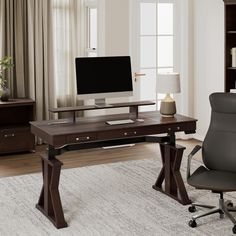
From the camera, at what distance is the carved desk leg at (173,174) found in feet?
16.9

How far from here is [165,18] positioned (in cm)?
768

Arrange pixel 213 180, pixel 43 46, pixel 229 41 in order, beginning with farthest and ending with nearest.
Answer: pixel 43 46 < pixel 229 41 < pixel 213 180

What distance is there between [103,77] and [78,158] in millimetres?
1829

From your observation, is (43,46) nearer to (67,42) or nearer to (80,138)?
(67,42)

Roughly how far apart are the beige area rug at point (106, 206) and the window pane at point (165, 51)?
1.92 meters

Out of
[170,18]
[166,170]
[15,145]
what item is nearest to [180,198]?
[166,170]

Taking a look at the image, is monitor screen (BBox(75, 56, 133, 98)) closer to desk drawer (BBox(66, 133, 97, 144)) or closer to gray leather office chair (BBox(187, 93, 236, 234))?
desk drawer (BBox(66, 133, 97, 144))

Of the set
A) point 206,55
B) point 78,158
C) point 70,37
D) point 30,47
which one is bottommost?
point 78,158

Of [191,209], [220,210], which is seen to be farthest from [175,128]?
[220,210]

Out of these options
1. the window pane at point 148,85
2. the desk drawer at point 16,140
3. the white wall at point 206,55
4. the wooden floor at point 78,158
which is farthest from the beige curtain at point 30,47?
the white wall at point 206,55

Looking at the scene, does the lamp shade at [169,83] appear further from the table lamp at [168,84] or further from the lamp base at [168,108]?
the lamp base at [168,108]

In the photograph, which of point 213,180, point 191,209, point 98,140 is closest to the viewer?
point 213,180

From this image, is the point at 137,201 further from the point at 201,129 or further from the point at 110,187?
the point at 201,129

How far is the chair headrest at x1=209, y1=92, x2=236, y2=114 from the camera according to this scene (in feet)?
15.6
